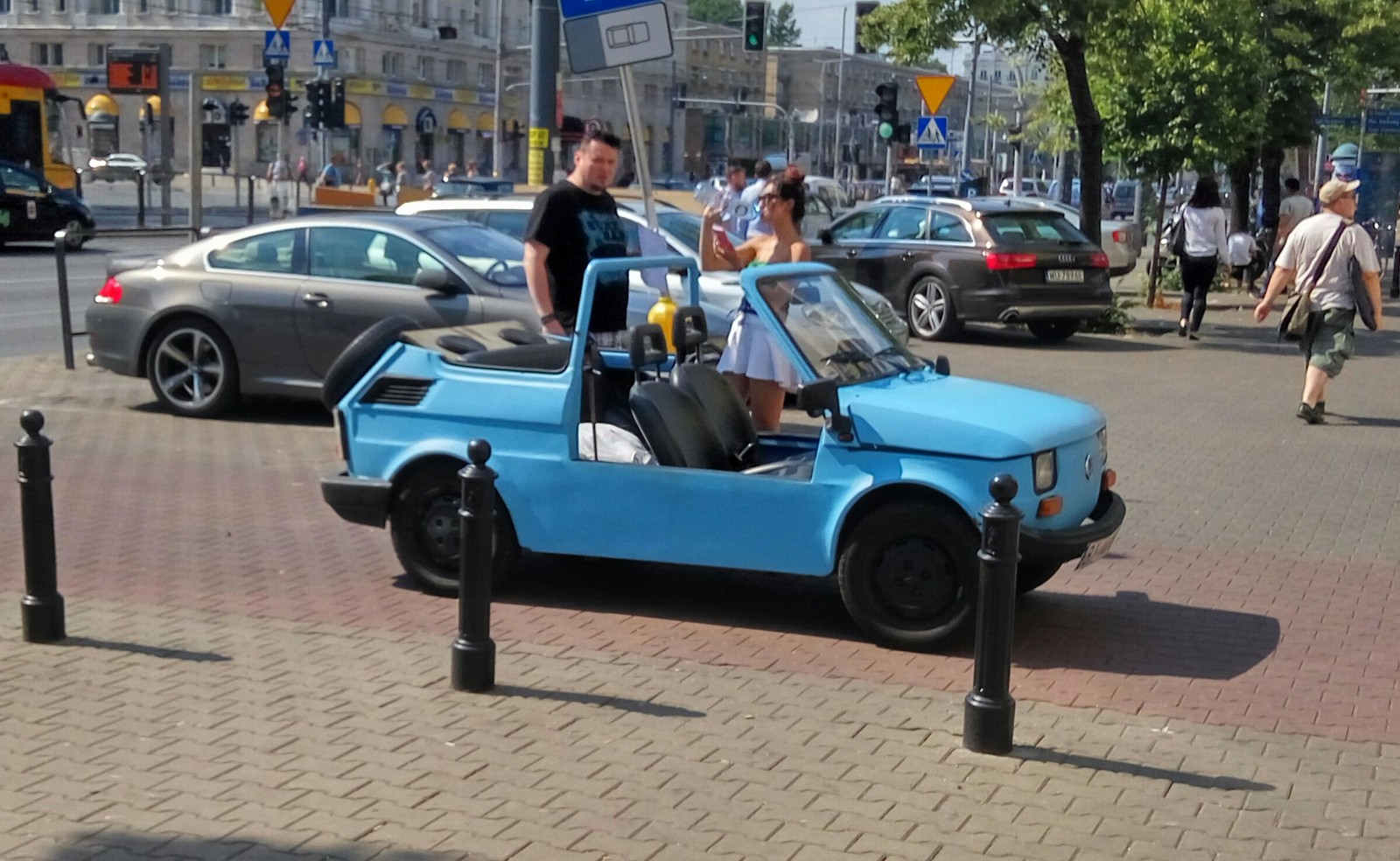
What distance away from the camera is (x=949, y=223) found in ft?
63.2

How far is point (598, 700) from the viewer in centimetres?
596

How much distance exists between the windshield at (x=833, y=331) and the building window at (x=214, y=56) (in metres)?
82.6

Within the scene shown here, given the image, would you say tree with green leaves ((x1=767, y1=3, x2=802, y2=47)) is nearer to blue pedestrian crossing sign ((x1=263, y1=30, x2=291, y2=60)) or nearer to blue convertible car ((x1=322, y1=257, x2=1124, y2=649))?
blue pedestrian crossing sign ((x1=263, y1=30, x2=291, y2=60))

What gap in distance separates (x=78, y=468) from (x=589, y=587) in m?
4.07

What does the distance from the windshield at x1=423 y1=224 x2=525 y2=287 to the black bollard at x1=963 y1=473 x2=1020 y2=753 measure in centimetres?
694

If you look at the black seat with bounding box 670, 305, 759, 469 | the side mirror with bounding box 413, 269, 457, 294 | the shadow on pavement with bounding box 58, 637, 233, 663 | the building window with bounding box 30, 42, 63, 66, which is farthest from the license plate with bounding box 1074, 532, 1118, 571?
the building window with bounding box 30, 42, 63, 66

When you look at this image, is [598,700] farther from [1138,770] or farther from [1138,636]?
[1138,636]

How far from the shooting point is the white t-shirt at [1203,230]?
63.5 feet

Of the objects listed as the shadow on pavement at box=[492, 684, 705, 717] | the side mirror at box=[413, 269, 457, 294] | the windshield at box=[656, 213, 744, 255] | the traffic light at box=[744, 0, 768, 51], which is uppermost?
the traffic light at box=[744, 0, 768, 51]

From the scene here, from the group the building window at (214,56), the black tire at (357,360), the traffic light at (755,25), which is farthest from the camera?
the building window at (214,56)

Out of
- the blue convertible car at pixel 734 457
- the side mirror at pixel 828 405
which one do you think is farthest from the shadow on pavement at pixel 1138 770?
the side mirror at pixel 828 405

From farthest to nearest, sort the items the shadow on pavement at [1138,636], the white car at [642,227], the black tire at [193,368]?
the white car at [642,227], the black tire at [193,368], the shadow on pavement at [1138,636]

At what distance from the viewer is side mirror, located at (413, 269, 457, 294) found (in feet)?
37.9

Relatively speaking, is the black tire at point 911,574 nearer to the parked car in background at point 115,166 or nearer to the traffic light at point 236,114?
the traffic light at point 236,114
